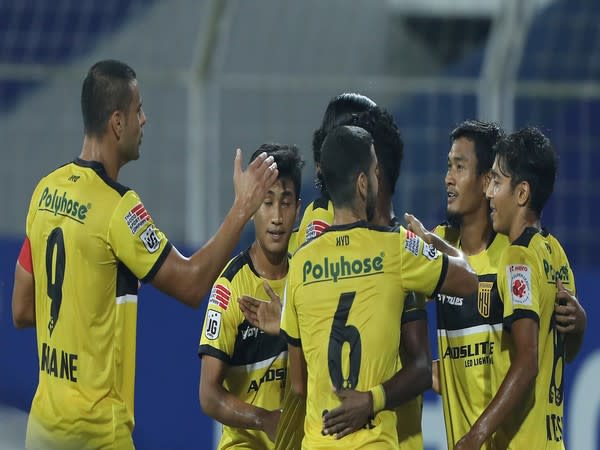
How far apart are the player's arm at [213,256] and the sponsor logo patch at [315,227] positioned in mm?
307

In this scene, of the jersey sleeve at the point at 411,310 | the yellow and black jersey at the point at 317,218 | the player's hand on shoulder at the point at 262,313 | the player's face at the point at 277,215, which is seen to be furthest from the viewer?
the player's face at the point at 277,215

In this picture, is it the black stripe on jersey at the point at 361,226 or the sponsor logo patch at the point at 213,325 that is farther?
the sponsor logo patch at the point at 213,325

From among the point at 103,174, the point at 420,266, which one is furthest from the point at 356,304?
the point at 103,174

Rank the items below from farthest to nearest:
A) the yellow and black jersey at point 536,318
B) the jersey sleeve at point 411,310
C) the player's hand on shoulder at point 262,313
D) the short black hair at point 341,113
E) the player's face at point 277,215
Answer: the player's face at point 277,215 → the short black hair at point 341,113 → the player's hand on shoulder at point 262,313 → the yellow and black jersey at point 536,318 → the jersey sleeve at point 411,310

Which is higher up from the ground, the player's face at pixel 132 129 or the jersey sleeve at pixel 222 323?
the player's face at pixel 132 129

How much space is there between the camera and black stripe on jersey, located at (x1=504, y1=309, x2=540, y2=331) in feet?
13.8

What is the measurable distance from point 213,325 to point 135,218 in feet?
2.20

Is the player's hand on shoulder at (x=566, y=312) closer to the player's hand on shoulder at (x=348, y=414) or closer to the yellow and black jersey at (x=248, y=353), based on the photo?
the player's hand on shoulder at (x=348, y=414)

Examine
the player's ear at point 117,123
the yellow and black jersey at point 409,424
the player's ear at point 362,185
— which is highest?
the player's ear at point 117,123

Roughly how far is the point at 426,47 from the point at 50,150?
2772 mm

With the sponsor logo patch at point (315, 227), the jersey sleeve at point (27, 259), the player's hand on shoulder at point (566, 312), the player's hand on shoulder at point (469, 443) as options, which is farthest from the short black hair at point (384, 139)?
the jersey sleeve at point (27, 259)

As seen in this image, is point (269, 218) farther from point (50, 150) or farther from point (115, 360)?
point (50, 150)

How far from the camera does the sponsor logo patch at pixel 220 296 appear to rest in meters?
4.74

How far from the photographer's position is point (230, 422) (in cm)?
459
